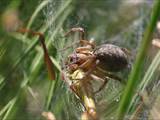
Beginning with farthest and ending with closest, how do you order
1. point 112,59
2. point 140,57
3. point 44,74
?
1. point 44,74
2. point 112,59
3. point 140,57

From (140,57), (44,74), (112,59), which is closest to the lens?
(140,57)

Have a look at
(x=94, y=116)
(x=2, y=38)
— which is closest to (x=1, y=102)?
(x=2, y=38)

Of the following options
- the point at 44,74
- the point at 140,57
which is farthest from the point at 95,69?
the point at 44,74

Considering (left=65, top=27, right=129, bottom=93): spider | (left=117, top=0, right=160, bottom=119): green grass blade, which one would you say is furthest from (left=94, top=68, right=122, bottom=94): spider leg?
(left=117, top=0, right=160, bottom=119): green grass blade

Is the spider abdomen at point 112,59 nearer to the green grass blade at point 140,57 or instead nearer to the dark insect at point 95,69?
the dark insect at point 95,69


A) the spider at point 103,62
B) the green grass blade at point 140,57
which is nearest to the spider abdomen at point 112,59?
the spider at point 103,62

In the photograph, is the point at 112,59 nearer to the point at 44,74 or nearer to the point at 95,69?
the point at 95,69

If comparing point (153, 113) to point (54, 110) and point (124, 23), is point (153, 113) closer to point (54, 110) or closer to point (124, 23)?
point (54, 110)

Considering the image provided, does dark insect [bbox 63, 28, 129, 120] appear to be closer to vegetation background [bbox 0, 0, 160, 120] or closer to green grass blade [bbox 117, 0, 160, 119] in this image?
vegetation background [bbox 0, 0, 160, 120]

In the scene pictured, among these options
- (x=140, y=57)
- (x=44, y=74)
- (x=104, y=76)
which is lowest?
(x=44, y=74)
